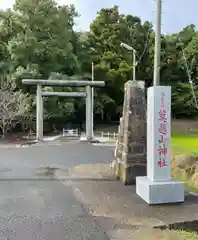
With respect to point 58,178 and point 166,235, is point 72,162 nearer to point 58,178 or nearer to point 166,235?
point 58,178

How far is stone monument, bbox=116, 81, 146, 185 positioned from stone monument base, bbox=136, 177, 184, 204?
A: 1.45 m

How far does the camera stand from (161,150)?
5781 millimetres

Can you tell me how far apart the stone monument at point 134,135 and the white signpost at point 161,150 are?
1.41 m

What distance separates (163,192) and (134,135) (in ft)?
6.27

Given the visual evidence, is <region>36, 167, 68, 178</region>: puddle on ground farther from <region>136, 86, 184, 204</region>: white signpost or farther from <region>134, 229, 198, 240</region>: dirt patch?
<region>134, 229, 198, 240</region>: dirt patch

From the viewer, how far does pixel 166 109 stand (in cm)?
579

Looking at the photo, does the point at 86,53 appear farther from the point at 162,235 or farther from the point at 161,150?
the point at 162,235

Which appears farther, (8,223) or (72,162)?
(72,162)

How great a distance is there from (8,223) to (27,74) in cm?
2008

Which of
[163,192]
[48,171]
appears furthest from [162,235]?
[48,171]

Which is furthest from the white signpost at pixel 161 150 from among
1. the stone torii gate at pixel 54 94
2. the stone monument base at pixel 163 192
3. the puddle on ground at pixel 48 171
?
the stone torii gate at pixel 54 94

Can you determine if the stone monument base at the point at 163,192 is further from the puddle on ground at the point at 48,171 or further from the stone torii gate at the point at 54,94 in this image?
the stone torii gate at the point at 54,94

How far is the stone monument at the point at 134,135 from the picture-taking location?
23.8 feet

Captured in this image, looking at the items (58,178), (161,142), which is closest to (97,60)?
(58,178)
